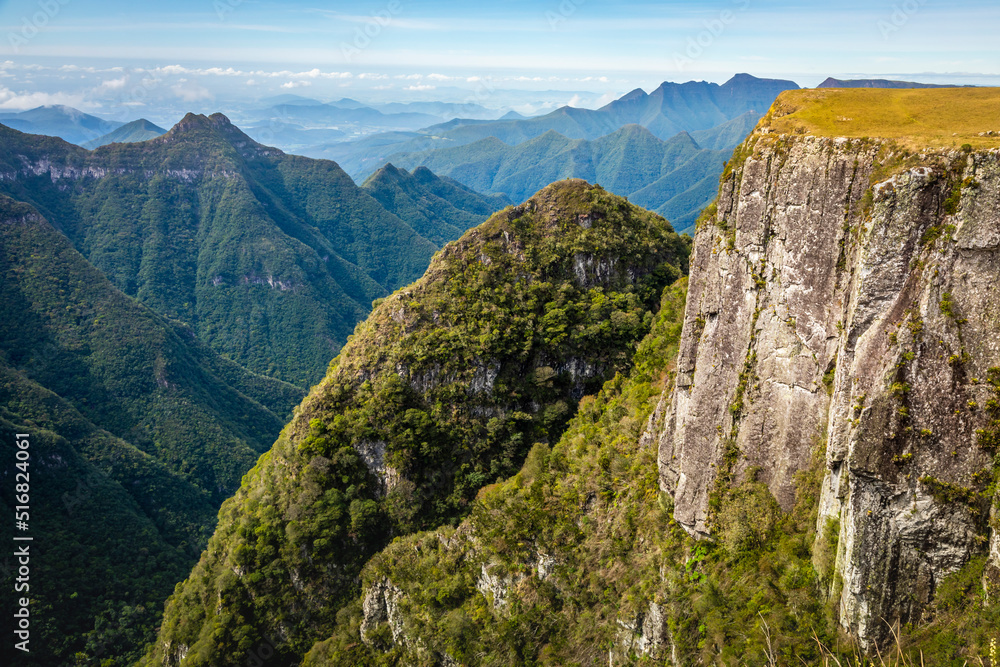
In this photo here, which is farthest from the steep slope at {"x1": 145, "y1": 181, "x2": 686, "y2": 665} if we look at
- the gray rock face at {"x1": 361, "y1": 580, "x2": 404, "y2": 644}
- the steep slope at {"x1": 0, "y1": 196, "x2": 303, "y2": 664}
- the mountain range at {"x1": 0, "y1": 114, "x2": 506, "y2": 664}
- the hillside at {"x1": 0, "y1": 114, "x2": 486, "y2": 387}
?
the hillside at {"x1": 0, "y1": 114, "x2": 486, "y2": 387}

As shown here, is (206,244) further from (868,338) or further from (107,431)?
(868,338)

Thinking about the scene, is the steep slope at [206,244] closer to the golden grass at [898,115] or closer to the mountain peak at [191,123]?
the mountain peak at [191,123]

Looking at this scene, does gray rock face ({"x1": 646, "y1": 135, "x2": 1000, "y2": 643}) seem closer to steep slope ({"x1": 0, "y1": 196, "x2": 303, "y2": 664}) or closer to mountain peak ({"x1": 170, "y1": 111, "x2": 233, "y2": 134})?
steep slope ({"x1": 0, "y1": 196, "x2": 303, "y2": 664})

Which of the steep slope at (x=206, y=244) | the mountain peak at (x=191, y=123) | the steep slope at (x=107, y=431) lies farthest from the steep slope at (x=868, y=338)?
the mountain peak at (x=191, y=123)

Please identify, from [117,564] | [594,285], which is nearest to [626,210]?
[594,285]

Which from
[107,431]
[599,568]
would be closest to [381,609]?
[599,568]

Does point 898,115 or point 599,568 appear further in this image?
point 599,568
